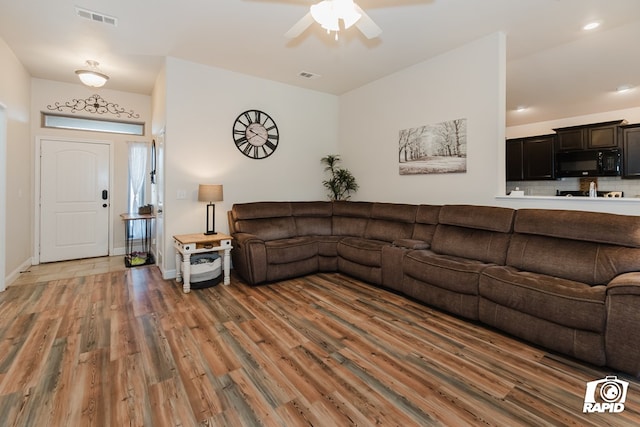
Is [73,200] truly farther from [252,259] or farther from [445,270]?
[445,270]

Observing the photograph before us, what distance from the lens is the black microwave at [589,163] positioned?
17.3 feet

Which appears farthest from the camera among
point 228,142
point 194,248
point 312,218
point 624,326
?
point 312,218

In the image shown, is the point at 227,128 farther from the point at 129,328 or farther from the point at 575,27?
the point at 575,27

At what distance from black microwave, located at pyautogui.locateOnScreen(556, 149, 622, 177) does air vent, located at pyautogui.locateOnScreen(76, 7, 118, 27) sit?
750 cm

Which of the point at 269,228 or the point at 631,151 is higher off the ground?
the point at 631,151

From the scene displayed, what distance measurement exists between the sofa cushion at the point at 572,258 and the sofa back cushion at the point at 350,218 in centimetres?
211

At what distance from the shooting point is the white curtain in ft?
18.4

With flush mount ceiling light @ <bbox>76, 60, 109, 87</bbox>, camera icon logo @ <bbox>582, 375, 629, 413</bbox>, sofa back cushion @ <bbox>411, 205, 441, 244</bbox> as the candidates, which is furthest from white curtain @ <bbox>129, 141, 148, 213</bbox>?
Result: camera icon logo @ <bbox>582, 375, 629, 413</bbox>

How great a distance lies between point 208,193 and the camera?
13.0 ft

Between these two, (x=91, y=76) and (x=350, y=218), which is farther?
(x=350, y=218)

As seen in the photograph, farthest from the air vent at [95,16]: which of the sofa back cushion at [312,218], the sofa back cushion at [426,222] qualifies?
the sofa back cushion at [426,222]

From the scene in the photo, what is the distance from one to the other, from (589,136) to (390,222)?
15.0 feet

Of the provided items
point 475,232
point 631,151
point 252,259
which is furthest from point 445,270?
point 631,151

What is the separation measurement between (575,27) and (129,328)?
5.35 m
